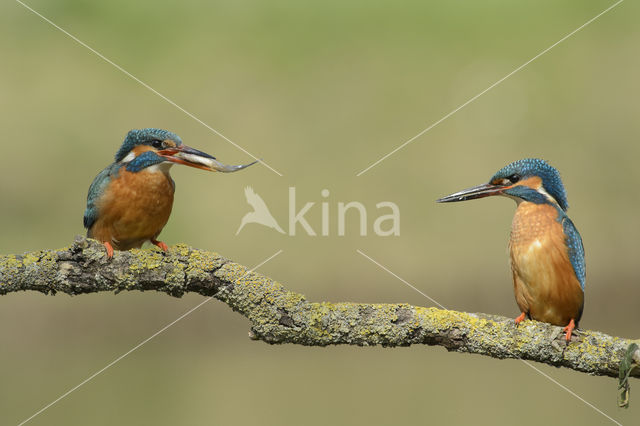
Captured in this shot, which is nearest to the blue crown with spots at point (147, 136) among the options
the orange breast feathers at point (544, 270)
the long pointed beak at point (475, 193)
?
the long pointed beak at point (475, 193)

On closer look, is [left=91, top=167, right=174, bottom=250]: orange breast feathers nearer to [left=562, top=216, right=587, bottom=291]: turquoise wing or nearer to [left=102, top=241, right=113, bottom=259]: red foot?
[left=102, top=241, right=113, bottom=259]: red foot

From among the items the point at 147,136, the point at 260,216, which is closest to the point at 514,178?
the point at 147,136

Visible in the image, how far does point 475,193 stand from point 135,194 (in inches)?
69.3

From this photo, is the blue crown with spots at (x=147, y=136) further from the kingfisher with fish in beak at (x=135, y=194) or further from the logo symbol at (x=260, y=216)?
the logo symbol at (x=260, y=216)

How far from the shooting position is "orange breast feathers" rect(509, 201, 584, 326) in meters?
3.79

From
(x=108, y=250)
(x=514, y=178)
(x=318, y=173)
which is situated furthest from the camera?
(x=318, y=173)

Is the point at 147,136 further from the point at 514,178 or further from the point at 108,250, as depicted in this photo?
the point at 514,178

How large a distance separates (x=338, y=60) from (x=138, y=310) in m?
5.09

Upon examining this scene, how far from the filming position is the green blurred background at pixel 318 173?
9.12m

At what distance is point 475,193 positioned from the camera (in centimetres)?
371

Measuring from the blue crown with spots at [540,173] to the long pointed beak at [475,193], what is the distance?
2.0 inches

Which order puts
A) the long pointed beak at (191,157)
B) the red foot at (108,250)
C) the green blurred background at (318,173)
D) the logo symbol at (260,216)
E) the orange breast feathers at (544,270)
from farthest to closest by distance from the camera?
the green blurred background at (318,173) < the logo symbol at (260,216) < the orange breast feathers at (544,270) < the long pointed beak at (191,157) < the red foot at (108,250)

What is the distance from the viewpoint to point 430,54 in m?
12.1

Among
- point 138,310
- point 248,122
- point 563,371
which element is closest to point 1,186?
point 138,310
